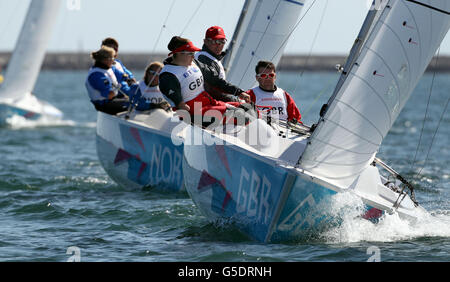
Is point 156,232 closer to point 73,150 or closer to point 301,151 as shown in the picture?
point 301,151

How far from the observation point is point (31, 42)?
55.7 feet

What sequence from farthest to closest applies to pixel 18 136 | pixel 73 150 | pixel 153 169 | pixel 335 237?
pixel 18 136 → pixel 73 150 → pixel 153 169 → pixel 335 237

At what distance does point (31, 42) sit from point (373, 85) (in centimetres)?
1302

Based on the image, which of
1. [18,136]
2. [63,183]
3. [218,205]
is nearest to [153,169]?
[63,183]

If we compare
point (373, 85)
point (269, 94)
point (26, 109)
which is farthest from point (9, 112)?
point (373, 85)

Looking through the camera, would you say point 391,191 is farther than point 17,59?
No

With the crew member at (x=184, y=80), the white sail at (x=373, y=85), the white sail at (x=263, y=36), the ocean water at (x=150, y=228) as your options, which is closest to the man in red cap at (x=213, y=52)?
the crew member at (x=184, y=80)

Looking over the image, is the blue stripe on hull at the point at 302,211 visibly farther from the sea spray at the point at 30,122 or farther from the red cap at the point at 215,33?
the sea spray at the point at 30,122

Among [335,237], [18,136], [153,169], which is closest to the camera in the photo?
[335,237]

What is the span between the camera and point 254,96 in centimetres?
683

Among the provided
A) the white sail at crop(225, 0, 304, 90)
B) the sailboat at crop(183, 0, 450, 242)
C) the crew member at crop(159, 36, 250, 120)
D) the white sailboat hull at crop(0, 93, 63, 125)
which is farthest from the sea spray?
the sailboat at crop(183, 0, 450, 242)
